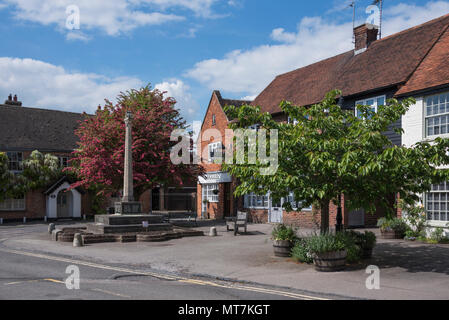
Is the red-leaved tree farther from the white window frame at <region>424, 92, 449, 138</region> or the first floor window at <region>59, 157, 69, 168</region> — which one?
the white window frame at <region>424, 92, 449, 138</region>

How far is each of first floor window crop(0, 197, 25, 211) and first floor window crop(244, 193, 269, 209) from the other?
→ 1853 centimetres

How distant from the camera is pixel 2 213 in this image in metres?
34.2

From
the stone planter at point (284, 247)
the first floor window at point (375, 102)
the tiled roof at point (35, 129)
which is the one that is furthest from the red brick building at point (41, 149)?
the stone planter at point (284, 247)

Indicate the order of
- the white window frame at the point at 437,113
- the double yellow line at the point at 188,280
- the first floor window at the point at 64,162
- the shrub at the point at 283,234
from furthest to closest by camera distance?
the first floor window at the point at 64,162 → the white window frame at the point at 437,113 → the shrub at the point at 283,234 → the double yellow line at the point at 188,280

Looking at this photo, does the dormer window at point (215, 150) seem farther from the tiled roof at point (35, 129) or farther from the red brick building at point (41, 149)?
the tiled roof at point (35, 129)

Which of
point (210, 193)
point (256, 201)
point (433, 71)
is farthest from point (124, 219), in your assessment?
point (433, 71)

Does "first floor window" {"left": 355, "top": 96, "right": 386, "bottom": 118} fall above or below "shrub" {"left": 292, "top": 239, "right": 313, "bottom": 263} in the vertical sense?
above

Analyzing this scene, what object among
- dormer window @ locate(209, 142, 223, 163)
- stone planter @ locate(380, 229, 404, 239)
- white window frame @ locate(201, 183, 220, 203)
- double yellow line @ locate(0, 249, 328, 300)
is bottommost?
double yellow line @ locate(0, 249, 328, 300)

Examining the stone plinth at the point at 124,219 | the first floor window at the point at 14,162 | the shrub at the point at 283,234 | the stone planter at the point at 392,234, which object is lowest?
the stone planter at the point at 392,234

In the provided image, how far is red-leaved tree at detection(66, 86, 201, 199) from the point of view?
25.0 m

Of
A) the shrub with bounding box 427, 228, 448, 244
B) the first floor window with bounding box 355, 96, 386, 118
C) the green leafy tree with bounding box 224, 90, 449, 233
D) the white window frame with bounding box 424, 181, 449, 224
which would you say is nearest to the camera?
the green leafy tree with bounding box 224, 90, 449, 233

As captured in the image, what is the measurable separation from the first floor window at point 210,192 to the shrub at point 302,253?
767 inches

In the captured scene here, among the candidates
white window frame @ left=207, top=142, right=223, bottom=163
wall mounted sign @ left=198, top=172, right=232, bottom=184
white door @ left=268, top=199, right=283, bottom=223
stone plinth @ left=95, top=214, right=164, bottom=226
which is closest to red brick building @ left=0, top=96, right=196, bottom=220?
wall mounted sign @ left=198, top=172, right=232, bottom=184

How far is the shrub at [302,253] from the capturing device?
1276cm
